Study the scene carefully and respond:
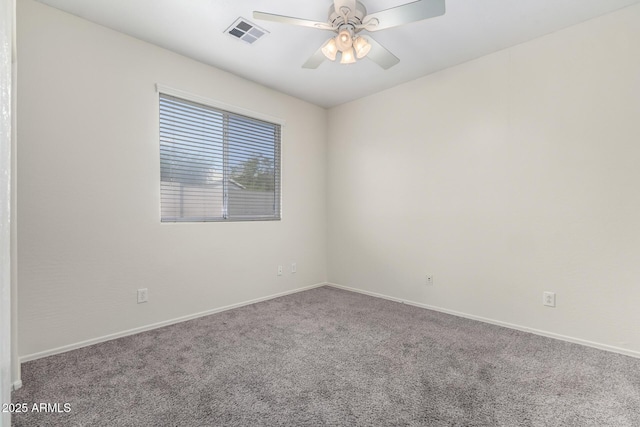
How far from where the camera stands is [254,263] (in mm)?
3430

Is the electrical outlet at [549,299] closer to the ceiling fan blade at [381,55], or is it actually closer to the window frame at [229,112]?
the ceiling fan blade at [381,55]

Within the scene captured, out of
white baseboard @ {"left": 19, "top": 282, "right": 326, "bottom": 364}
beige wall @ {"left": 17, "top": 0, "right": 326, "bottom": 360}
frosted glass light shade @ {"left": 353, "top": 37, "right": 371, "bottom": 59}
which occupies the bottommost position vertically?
white baseboard @ {"left": 19, "top": 282, "right": 326, "bottom": 364}

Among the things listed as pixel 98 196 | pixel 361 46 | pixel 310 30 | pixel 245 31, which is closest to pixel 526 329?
pixel 361 46

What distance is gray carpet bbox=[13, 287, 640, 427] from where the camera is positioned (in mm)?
1510

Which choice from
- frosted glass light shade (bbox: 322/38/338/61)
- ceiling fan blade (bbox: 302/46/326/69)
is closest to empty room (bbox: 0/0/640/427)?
frosted glass light shade (bbox: 322/38/338/61)

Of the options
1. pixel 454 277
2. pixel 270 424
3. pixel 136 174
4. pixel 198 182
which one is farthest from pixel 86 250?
pixel 454 277

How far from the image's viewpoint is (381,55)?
226 cm

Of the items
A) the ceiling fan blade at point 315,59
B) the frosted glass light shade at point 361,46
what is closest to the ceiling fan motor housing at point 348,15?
the frosted glass light shade at point 361,46

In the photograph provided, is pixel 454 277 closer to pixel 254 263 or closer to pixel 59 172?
pixel 254 263

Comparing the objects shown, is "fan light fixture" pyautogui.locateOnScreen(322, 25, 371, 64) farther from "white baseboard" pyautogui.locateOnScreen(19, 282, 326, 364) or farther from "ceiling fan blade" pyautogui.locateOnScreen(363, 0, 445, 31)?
"white baseboard" pyautogui.locateOnScreen(19, 282, 326, 364)

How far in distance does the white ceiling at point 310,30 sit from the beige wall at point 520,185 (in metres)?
0.21

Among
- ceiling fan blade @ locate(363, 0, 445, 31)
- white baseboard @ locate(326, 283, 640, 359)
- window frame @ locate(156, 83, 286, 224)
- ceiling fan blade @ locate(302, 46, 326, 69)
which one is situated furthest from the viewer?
window frame @ locate(156, 83, 286, 224)

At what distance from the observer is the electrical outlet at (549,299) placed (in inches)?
97.0

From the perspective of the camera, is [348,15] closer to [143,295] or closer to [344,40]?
[344,40]
